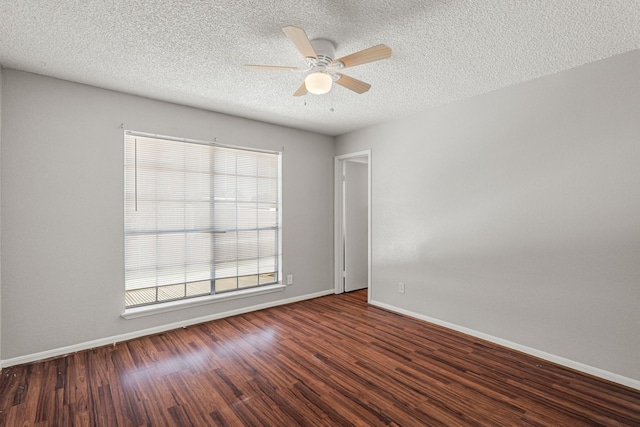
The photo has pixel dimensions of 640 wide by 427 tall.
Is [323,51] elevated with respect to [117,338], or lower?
elevated

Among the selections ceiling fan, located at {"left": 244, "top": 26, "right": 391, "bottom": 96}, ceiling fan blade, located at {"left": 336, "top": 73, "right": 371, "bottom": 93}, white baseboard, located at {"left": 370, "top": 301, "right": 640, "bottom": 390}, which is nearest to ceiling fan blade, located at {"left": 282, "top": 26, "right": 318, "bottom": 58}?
ceiling fan, located at {"left": 244, "top": 26, "right": 391, "bottom": 96}

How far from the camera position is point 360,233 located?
5.30 metres

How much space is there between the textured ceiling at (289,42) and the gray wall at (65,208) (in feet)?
0.84

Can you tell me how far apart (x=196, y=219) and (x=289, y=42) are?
92.5 inches

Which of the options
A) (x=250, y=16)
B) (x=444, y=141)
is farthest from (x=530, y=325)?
(x=250, y=16)

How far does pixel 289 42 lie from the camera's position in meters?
2.19

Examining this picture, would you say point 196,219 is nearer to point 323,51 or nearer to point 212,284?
point 212,284

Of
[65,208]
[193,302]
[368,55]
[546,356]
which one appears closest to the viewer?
[368,55]

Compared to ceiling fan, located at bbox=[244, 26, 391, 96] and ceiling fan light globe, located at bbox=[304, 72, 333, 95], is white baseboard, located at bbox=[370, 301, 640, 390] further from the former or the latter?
ceiling fan light globe, located at bbox=[304, 72, 333, 95]

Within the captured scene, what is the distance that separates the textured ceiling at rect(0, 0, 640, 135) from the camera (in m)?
1.83

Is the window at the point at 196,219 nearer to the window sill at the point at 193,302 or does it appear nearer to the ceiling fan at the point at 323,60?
the window sill at the point at 193,302

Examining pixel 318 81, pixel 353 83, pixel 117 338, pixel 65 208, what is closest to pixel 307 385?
pixel 117 338

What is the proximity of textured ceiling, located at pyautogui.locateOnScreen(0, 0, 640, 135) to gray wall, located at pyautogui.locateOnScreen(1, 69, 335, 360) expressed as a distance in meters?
0.26

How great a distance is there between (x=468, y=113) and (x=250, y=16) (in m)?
2.49
